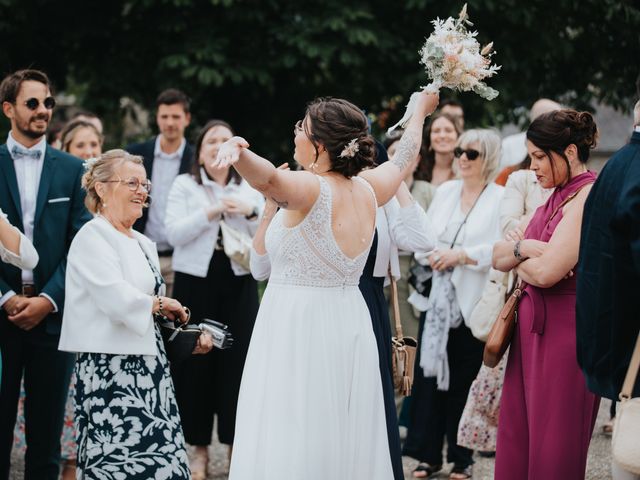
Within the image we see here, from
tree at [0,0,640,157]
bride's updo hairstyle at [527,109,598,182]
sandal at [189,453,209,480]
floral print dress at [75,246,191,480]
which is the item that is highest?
tree at [0,0,640,157]

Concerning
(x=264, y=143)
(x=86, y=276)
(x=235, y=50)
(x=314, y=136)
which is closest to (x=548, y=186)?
(x=314, y=136)

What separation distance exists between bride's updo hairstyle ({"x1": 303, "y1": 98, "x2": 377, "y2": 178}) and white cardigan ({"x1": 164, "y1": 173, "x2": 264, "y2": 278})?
2517 mm

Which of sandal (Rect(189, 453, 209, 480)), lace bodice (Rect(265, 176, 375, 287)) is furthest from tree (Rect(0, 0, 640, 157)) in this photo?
lace bodice (Rect(265, 176, 375, 287))

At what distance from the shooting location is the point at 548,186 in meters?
5.08

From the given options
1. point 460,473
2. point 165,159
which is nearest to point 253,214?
point 165,159

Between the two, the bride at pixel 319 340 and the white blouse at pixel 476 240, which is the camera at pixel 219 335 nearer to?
the bride at pixel 319 340

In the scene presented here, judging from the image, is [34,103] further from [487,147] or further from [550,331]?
[550,331]

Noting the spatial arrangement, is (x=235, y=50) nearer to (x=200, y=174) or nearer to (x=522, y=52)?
(x=522, y=52)

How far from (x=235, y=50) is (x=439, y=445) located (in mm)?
6662

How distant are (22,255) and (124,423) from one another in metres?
1.14

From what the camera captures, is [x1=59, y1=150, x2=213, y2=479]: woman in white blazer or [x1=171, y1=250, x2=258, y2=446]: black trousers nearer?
[x1=59, y1=150, x2=213, y2=479]: woman in white blazer

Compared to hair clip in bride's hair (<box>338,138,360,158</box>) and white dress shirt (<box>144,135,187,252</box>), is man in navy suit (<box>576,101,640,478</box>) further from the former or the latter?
white dress shirt (<box>144,135,187,252</box>)

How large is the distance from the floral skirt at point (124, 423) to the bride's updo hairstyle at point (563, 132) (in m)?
2.31

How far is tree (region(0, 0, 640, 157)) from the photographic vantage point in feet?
38.4
